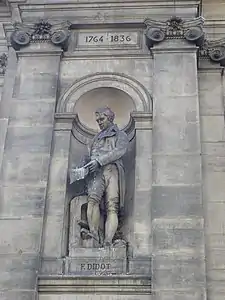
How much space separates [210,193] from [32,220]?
14.9 feet

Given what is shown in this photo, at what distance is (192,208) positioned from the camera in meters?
14.5

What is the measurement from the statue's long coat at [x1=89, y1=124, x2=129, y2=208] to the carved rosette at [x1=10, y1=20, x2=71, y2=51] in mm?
3220

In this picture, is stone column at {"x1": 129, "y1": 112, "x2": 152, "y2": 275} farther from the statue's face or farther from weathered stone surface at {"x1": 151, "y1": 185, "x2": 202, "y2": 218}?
the statue's face

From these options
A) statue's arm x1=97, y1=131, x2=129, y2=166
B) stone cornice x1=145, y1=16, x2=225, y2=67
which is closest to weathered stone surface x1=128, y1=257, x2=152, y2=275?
statue's arm x1=97, y1=131, x2=129, y2=166

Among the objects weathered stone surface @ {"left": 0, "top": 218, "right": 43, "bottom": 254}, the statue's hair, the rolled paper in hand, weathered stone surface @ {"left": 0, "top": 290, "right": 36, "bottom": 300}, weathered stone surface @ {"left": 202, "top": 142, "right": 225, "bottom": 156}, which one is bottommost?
weathered stone surface @ {"left": 0, "top": 290, "right": 36, "bottom": 300}

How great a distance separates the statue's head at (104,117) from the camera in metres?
16.3

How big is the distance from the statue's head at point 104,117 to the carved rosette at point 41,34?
255cm

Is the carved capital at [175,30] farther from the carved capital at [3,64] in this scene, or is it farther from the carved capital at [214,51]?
the carved capital at [3,64]

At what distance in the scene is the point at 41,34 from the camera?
17.9m

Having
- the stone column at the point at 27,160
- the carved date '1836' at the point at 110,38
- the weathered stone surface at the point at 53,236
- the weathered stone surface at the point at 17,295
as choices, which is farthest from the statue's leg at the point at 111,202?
the carved date '1836' at the point at 110,38

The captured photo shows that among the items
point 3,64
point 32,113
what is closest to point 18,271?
point 32,113

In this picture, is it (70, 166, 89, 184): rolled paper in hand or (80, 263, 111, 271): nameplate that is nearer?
(80, 263, 111, 271): nameplate

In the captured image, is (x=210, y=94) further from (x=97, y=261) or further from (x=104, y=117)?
(x=97, y=261)

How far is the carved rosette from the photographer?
1767 centimetres
